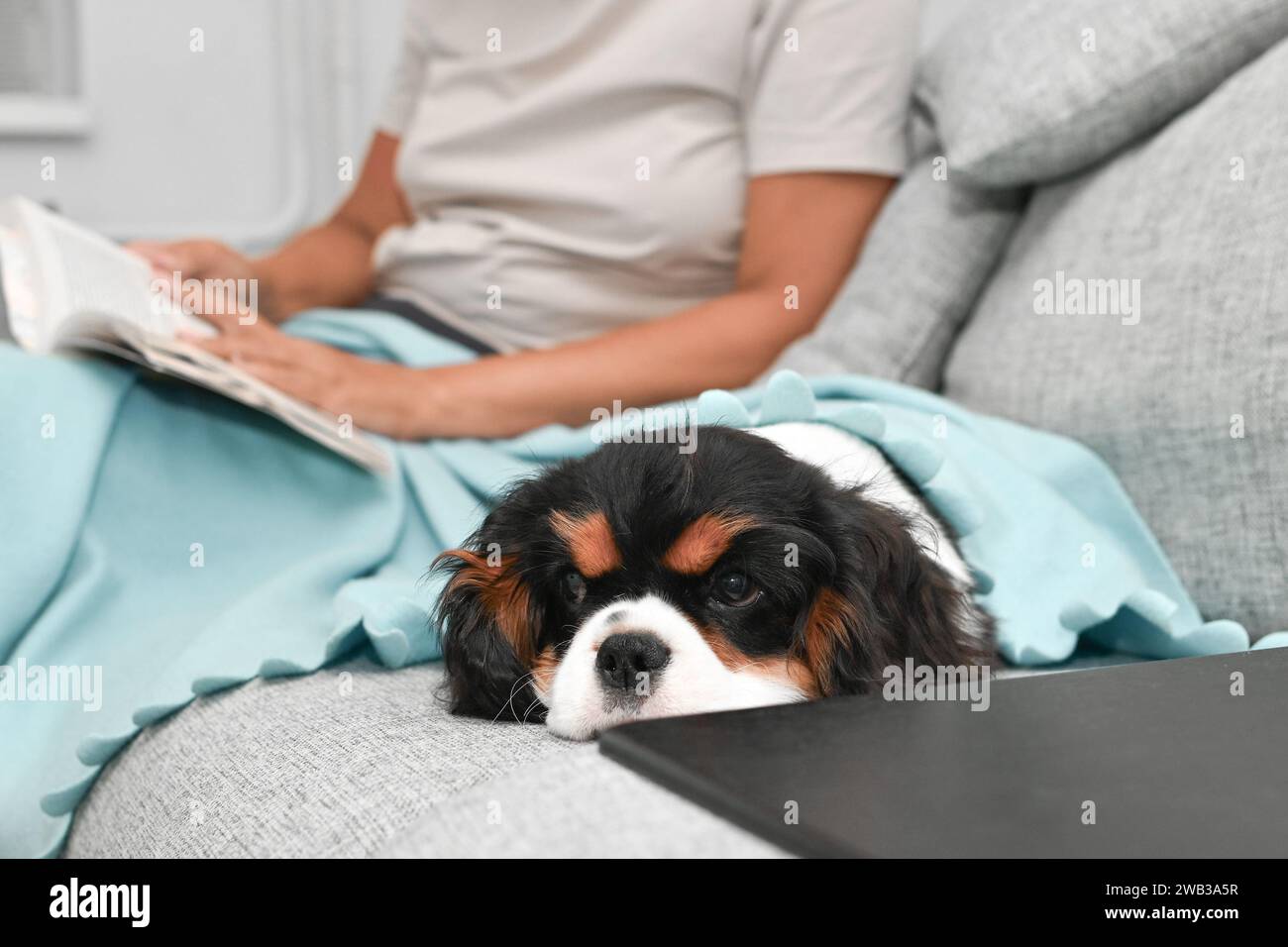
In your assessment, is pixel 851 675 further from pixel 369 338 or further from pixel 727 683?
pixel 369 338

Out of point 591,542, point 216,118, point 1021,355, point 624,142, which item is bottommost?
point 591,542

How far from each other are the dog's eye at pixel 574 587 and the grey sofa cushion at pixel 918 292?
2.16ft

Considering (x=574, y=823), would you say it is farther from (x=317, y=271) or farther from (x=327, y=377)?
(x=317, y=271)

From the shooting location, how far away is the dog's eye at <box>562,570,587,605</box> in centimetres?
102

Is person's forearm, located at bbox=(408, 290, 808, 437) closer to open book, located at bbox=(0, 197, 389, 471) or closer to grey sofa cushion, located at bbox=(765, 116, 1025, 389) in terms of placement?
grey sofa cushion, located at bbox=(765, 116, 1025, 389)

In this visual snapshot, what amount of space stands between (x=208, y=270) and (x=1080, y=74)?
131 centimetres

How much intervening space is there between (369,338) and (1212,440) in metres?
1.12

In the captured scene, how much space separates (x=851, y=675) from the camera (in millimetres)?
945

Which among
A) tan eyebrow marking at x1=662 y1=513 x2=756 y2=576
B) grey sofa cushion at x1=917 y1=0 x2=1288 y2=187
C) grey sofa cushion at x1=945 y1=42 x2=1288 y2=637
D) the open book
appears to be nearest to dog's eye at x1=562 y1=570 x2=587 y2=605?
tan eyebrow marking at x1=662 y1=513 x2=756 y2=576

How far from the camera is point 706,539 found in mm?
945

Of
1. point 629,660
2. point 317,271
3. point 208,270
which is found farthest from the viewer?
point 317,271

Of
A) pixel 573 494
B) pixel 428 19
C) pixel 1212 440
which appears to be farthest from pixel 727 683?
pixel 428 19

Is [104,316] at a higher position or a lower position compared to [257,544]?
higher

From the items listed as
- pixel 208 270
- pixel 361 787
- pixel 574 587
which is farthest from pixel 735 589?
pixel 208 270
